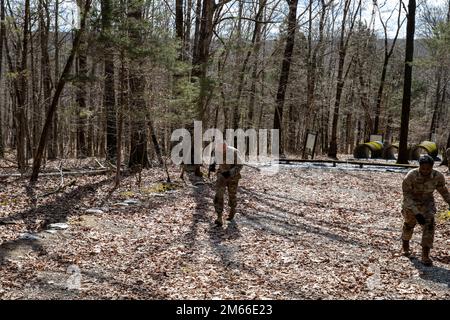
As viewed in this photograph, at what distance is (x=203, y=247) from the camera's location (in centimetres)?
749

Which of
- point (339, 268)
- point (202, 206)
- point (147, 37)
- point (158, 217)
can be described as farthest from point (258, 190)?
point (339, 268)

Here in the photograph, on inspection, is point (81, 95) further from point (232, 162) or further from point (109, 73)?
point (232, 162)

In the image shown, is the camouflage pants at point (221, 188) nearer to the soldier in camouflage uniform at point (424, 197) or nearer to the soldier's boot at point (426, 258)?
the soldier in camouflage uniform at point (424, 197)

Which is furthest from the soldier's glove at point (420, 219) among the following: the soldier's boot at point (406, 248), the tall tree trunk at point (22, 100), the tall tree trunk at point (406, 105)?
the tall tree trunk at point (406, 105)

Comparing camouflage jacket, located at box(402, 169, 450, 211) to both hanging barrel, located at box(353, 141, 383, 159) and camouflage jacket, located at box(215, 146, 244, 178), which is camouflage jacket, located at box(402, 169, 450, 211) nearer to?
camouflage jacket, located at box(215, 146, 244, 178)

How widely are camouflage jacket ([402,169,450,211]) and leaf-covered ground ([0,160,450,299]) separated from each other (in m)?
→ 0.95

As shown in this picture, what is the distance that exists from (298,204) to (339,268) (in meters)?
5.17

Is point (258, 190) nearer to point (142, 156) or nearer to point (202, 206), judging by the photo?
point (202, 206)

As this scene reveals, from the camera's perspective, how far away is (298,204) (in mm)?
11609

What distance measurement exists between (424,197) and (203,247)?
3.72 m

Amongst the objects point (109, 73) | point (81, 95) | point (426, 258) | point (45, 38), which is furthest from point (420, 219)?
point (45, 38)

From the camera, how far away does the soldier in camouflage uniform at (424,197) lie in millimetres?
6430

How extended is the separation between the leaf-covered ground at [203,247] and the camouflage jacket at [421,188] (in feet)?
3.11
